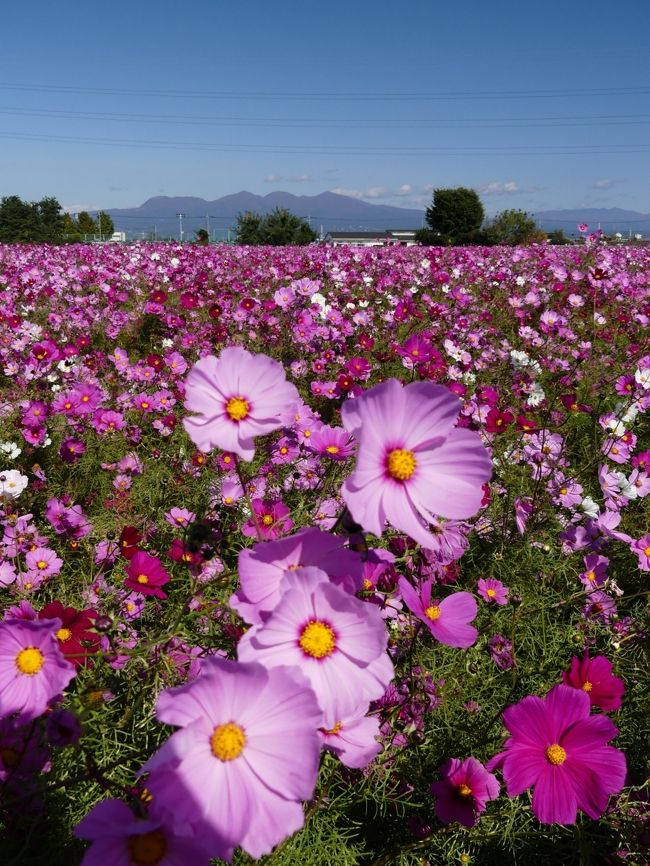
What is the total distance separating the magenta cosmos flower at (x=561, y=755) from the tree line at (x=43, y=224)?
23650 mm

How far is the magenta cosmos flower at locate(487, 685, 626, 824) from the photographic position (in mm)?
693

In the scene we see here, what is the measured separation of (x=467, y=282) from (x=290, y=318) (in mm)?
3300

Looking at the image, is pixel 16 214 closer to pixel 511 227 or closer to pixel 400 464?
pixel 511 227

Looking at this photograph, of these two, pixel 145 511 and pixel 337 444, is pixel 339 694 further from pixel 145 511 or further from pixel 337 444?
pixel 145 511

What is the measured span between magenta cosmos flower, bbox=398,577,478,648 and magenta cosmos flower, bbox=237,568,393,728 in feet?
0.68

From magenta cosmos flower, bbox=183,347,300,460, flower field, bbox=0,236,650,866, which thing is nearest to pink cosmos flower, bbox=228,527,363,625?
flower field, bbox=0,236,650,866

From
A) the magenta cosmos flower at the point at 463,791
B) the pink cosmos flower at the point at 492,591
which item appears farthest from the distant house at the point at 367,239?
the magenta cosmos flower at the point at 463,791

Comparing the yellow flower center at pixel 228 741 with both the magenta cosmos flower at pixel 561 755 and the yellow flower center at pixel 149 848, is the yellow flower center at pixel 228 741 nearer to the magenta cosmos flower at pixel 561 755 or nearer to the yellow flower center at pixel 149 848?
the yellow flower center at pixel 149 848

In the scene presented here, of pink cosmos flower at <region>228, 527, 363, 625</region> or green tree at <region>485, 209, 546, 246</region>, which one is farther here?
green tree at <region>485, 209, 546, 246</region>

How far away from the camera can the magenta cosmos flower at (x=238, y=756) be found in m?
0.43

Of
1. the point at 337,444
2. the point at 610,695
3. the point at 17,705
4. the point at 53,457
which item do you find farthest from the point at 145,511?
the point at 610,695

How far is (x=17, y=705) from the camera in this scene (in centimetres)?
63

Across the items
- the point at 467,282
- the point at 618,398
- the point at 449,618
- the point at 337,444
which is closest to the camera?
the point at 449,618

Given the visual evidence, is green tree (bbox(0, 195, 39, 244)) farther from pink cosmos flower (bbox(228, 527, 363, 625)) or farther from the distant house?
pink cosmos flower (bbox(228, 527, 363, 625))
